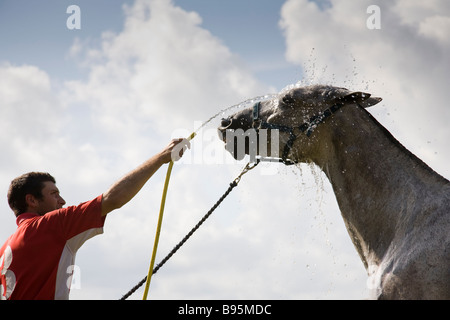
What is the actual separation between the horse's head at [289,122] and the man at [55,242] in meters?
1.82

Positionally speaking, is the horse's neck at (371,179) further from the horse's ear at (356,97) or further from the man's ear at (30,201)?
the man's ear at (30,201)

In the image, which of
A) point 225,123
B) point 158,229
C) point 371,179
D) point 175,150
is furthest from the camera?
point 225,123

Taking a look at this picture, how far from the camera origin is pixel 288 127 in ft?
21.6

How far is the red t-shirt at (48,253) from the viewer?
5086 millimetres

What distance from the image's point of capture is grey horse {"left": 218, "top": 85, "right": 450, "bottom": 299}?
5.15 meters

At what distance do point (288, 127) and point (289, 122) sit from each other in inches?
2.7

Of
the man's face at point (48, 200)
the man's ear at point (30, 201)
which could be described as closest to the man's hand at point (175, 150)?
the man's face at point (48, 200)

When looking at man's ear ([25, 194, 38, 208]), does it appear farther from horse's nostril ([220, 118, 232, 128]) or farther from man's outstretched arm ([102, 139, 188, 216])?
horse's nostril ([220, 118, 232, 128])

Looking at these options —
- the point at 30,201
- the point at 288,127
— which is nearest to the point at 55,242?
the point at 30,201

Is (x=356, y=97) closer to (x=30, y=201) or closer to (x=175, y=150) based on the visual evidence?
(x=175, y=150)

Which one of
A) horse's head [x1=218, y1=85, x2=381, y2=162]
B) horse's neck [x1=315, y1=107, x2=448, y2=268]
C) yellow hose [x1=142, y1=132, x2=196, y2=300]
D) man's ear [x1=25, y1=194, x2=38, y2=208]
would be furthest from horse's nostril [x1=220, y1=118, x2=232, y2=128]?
man's ear [x1=25, y1=194, x2=38, y2=208]

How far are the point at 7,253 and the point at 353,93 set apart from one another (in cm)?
436
